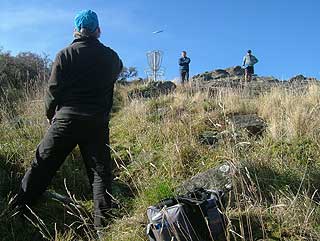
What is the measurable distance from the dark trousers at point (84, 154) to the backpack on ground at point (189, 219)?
843 millimetres

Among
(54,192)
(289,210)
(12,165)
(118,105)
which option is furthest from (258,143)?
(118,105)

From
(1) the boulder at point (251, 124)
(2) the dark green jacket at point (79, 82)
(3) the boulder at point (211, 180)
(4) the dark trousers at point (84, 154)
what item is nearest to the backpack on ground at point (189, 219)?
(3) the boulder at point (211, 180)

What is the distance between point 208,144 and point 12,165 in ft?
7.75

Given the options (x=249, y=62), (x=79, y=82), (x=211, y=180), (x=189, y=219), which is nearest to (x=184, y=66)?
(x=249, y=62)

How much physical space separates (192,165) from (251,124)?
4.93 feet

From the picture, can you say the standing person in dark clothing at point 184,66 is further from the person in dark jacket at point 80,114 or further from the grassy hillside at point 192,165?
the person in dark jacket at point 80,114

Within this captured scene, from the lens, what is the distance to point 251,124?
6.87 meters

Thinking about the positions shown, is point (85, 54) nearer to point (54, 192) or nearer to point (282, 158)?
point (54, 192)

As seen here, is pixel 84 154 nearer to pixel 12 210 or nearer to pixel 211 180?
pixel 12 210

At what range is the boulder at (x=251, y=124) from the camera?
6656mm

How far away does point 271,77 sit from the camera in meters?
18.4

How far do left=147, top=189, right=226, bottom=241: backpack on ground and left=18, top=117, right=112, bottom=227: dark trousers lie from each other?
0.84m

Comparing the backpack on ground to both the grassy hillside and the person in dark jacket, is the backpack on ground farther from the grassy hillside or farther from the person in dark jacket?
the person in dark jacket

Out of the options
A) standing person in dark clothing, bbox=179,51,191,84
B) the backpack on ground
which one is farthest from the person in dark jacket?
standing person in dark clothing, bbox=179,51,191,84
